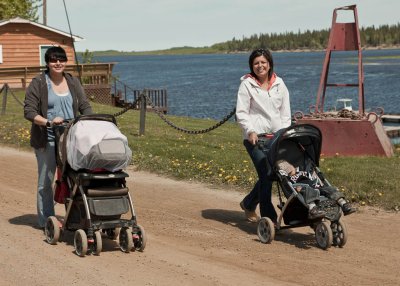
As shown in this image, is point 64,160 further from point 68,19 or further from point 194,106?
point 194,106

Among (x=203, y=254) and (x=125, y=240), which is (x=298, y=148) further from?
(x=125, y=240)

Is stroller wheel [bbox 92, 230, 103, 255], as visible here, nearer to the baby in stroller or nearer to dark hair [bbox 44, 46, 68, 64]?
dark hair [bbox 44, 46, 68, 64]

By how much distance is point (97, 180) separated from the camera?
25.2 ft

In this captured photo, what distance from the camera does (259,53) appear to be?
8422mm

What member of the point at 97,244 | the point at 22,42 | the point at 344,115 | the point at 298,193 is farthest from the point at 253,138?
the point at 22,42

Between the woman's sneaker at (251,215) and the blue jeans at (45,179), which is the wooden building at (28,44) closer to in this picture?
the woman's sneaker at (251,215)

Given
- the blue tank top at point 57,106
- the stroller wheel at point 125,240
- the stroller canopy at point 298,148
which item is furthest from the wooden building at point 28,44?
the stroller wheel at point 125,240

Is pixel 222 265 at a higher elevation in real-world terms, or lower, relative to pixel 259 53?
lower

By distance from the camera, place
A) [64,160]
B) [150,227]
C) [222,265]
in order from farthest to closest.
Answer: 1. [150,227]
2. [64,160]
3. [222,265]

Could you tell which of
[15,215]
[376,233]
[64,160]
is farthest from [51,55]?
[376,233]

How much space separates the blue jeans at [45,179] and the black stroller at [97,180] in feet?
1.73

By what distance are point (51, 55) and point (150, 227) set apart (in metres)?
2.27

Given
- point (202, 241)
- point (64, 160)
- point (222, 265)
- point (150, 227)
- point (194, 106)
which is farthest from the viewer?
point (194, 106)

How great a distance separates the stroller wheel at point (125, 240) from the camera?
755cm
